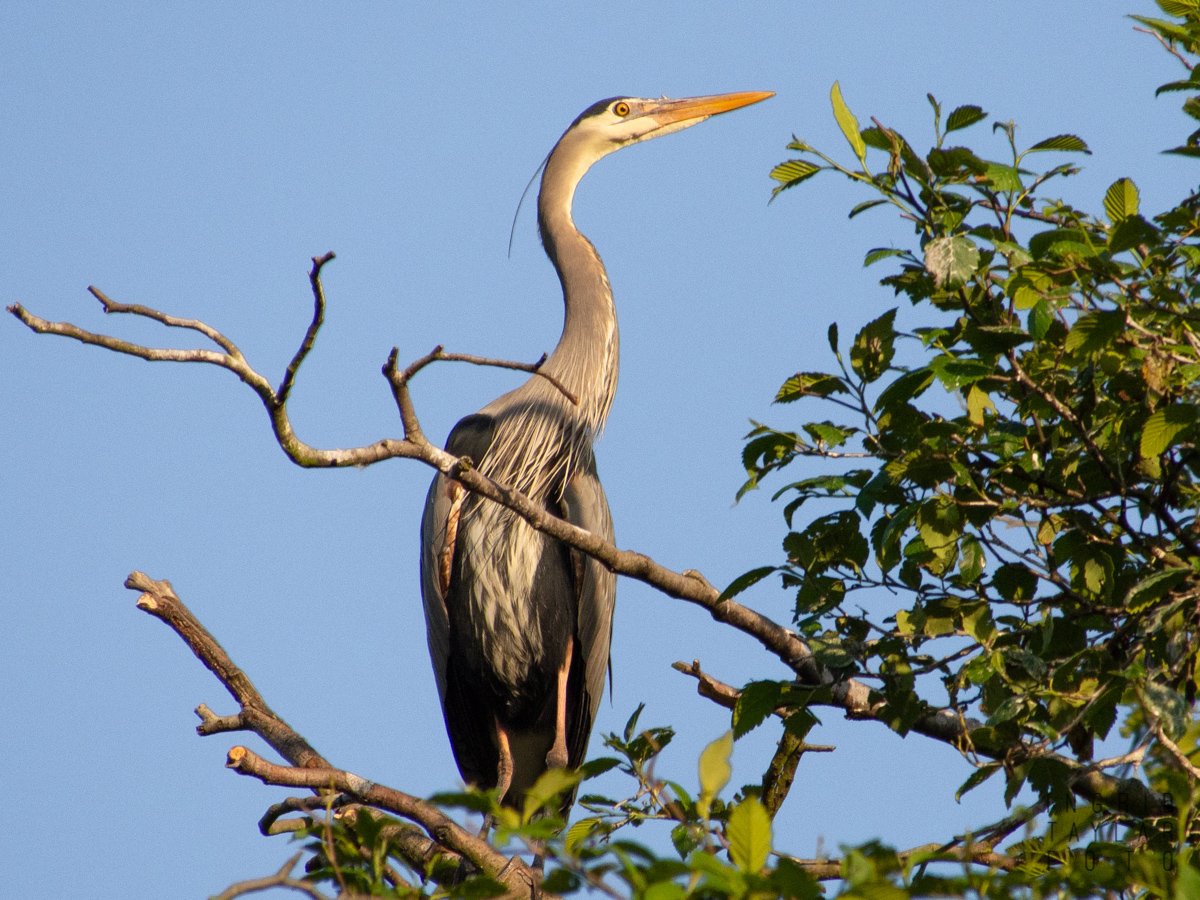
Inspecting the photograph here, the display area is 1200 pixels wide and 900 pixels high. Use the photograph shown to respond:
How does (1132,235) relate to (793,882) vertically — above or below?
above

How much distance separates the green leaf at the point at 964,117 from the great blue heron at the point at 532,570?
2698 mm

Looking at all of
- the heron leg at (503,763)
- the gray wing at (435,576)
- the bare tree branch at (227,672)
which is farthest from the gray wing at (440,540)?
the bare tree branch at (227,672)

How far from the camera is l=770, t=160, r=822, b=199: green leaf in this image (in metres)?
Answer: 2.46

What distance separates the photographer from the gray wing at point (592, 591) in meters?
4.97

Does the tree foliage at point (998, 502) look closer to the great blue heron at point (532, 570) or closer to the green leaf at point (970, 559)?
the green leaf at point (970, 559)

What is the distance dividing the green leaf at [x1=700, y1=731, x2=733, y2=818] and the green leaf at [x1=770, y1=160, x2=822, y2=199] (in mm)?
1534

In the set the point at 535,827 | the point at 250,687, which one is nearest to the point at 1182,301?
the point at 535,827

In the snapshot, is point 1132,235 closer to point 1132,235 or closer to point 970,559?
point 1132,235

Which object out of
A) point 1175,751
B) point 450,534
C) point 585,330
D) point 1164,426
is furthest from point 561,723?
point 1175,751

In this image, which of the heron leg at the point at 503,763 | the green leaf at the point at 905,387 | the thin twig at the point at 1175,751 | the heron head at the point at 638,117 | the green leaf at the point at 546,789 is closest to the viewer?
the green leaf at the point at 546,789

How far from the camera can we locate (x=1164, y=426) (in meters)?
2.19

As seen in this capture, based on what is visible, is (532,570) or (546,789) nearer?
(546,789)

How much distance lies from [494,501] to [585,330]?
7.05 feet

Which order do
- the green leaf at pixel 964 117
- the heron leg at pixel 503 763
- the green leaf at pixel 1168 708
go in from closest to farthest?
the green leaf at pixel 1168 708 < the green leaf at pixel 964 117 < the heron leg at pixel 503 763
